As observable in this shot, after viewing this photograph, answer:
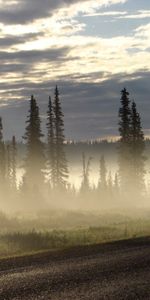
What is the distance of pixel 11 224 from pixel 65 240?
13203mm

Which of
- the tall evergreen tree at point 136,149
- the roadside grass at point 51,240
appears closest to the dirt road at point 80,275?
the roadside grass at point 51,240

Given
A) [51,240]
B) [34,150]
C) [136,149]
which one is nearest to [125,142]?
[136,149]

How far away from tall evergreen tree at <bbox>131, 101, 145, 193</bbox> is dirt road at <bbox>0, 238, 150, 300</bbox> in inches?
1881

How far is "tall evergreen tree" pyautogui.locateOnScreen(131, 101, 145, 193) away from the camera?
62.4m

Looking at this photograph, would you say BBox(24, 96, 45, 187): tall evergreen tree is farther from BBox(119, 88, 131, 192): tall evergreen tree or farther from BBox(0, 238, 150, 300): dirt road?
BBox(0, 238, 150, 300): dirt road

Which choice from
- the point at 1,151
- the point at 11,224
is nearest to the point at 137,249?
the point at 11,224

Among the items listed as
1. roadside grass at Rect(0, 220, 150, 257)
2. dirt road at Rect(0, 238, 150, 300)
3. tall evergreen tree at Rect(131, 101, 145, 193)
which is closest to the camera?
dirt road at Rect(0, 238, 150, 300)

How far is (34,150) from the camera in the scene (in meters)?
64.9

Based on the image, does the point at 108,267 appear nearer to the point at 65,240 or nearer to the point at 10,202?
the point at 65,240

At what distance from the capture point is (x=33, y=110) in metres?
66.3

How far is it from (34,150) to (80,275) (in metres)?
54.0

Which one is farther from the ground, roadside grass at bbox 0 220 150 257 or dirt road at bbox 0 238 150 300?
dirt road at bbox 0 238 150 300

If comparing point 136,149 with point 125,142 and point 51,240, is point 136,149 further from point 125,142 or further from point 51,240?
point 51,240

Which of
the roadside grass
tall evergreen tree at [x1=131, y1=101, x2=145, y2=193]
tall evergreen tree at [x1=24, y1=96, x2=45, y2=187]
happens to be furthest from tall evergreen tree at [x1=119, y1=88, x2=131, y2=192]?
the roadside grass
